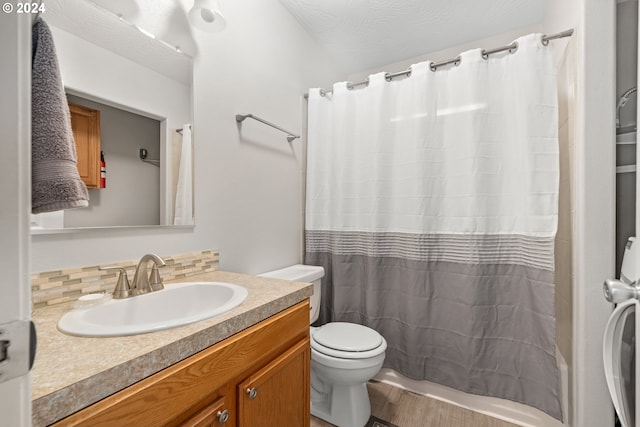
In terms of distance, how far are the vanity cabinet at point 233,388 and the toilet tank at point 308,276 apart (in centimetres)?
52

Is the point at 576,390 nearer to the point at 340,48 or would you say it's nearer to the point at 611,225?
the point at 611,225

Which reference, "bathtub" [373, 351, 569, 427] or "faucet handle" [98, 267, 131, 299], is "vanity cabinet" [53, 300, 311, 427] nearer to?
"faucet handle" [98, 267, 131, 299]

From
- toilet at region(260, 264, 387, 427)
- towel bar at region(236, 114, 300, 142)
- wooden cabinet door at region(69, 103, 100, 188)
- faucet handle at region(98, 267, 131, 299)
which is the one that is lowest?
toilet at region(260, 264, 387, 427)

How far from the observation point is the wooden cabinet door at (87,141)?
0.93m

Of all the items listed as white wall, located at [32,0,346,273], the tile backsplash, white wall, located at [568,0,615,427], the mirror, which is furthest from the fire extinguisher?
white wall, located at [568,0,615,427]

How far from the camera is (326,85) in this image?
2.29m

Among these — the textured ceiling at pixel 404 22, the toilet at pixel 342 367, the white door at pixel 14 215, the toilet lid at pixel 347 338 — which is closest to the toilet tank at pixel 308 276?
the toilet at pixel 342 367

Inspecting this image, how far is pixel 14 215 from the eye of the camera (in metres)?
0.30

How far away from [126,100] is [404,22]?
1.76 m

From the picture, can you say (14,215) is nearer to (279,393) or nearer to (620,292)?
(279,393)

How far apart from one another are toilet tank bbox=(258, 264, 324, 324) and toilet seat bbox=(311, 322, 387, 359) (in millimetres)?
115

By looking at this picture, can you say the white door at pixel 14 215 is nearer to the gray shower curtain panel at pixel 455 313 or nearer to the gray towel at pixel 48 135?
the gray towel at pixel 48 135

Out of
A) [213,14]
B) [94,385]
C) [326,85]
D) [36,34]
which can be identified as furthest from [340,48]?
[94,385]

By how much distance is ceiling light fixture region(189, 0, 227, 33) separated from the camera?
1.19 m
